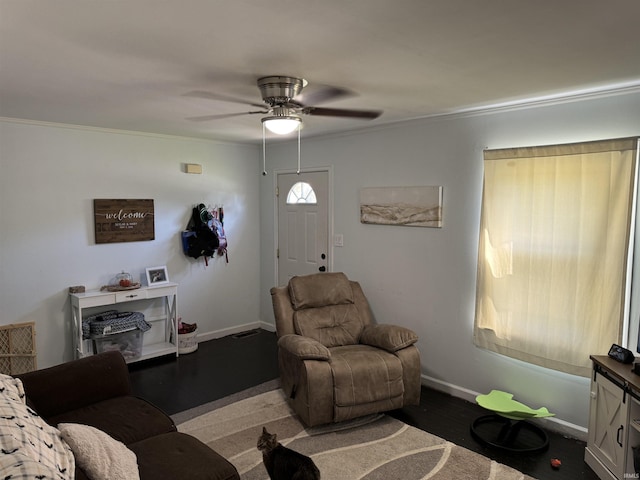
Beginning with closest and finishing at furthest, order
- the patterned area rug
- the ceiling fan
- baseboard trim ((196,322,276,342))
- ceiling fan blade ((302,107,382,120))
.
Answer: the ceiling fan, the patterned area rug, ceiling fan blade ((302,107,382,120)), baseboard trim ((196,322,276,342))

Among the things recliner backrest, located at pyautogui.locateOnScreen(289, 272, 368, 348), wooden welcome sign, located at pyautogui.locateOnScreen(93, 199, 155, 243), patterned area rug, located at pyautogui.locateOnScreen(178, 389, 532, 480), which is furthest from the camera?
wooden welcome sign, located at pyautogui.locateOnScreen(93, 199, 155, 243)

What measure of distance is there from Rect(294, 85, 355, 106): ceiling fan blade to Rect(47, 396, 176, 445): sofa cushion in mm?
2121

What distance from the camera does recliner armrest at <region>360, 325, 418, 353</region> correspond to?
3314 mm

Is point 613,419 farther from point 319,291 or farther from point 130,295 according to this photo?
point 130,295

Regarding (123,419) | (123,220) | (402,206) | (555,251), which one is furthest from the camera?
(123,220)

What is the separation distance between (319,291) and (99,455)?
7.61 ft

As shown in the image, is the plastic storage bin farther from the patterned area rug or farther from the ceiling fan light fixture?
the ceiling fan light fixture

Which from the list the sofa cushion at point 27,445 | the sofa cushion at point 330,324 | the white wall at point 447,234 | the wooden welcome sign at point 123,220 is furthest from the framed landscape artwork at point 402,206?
the sofa cushion at point 27,445

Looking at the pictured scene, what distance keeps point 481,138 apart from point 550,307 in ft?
4.52

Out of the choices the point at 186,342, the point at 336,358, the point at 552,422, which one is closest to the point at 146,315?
the point at 186,342

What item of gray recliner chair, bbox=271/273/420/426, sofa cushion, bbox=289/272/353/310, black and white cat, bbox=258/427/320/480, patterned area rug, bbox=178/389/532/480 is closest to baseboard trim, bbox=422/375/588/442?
gray recliner chair, bbox=271/273/420/426

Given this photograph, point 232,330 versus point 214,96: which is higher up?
point 214,96

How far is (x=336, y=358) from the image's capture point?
321 cm

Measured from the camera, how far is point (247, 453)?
2.79 meters
